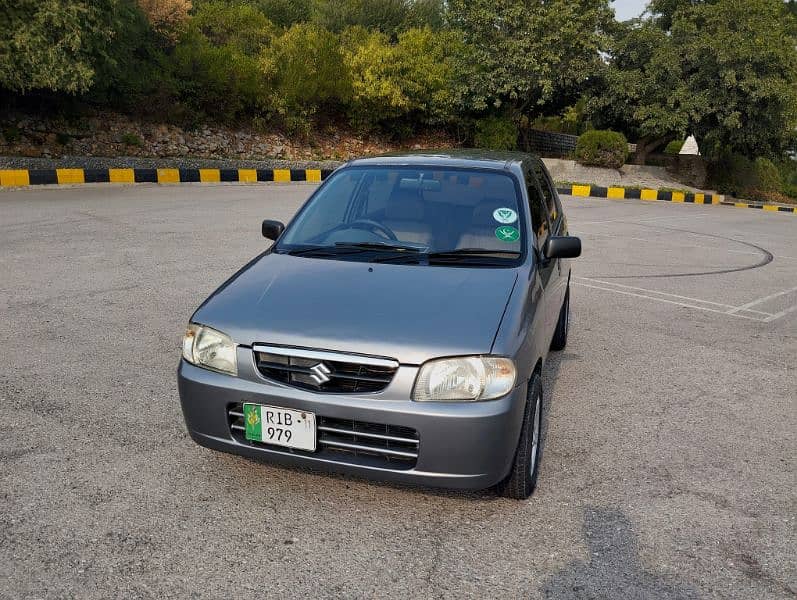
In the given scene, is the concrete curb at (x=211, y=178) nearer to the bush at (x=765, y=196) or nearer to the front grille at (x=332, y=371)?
the bush at (x=765, y=196)

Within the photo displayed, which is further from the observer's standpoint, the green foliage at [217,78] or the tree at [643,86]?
the tree at [643,86]

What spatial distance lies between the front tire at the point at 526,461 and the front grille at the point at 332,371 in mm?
729

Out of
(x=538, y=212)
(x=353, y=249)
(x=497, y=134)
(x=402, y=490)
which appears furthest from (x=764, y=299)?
(x=497, y=134)

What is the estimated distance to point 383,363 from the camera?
298 cm

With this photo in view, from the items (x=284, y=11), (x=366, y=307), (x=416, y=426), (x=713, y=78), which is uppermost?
(x=284, y=11)

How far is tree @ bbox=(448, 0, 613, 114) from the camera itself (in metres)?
29.0

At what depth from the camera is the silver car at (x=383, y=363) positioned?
2975 millimetres

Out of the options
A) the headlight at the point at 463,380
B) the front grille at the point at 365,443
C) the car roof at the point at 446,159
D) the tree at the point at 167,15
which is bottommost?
the front grille at the point at 365,443

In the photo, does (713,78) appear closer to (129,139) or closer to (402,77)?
(402,77)

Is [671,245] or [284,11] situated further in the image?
[284,11]

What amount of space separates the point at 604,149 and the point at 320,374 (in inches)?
1131

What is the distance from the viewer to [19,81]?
17.8 meters

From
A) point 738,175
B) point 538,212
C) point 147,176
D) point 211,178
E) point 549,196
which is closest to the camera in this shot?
point 538,212

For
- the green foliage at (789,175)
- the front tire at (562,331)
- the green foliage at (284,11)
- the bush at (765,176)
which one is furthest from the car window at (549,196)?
the green foliage at (284,11)
